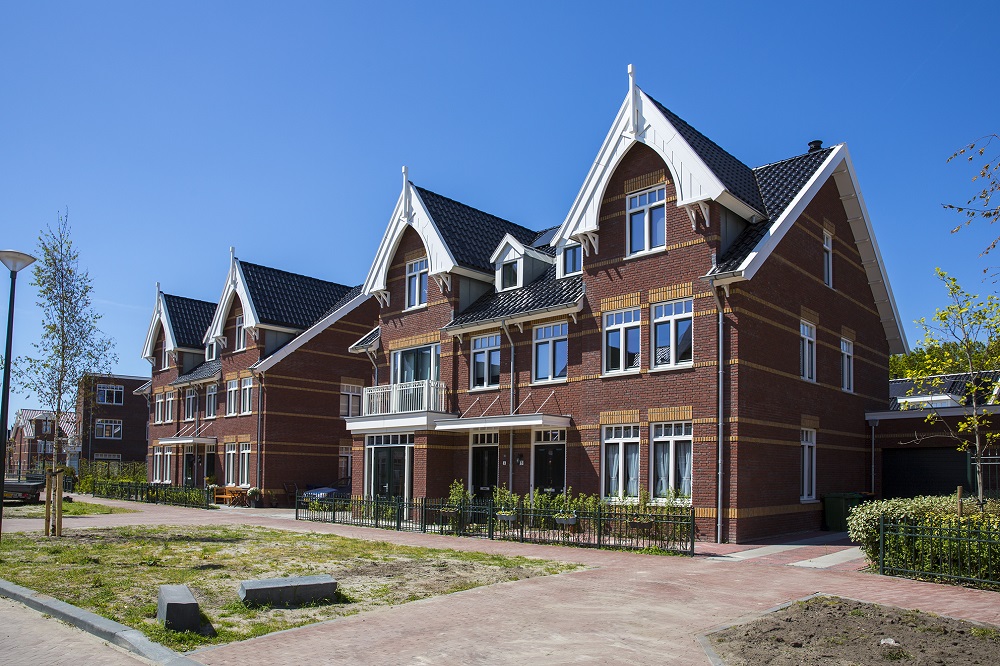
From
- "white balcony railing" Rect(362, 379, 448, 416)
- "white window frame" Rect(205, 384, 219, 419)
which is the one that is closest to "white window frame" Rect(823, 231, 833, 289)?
"white balcony railing" Rect(362, 379, 448, 416)

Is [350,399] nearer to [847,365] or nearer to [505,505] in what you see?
[505,505]

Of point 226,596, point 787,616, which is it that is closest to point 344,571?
point 226,596

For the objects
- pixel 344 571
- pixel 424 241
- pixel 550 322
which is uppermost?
pixel 424 241

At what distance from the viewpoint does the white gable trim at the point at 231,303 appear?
39.0 m

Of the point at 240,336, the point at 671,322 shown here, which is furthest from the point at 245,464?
the point at 671,322

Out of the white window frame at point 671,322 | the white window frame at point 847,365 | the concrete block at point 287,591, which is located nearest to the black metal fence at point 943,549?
the white window frame at point 671,322

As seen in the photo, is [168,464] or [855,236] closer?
[855,236]

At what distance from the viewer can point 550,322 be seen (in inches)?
975

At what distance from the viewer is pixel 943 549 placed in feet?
44.0

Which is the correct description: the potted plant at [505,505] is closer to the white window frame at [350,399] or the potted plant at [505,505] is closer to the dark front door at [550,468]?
the dark front door at [550,468]

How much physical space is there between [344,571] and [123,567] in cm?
394

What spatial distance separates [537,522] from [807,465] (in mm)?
8013

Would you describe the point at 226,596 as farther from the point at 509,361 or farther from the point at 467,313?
the point at 467,313

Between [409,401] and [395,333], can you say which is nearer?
[409,401]
